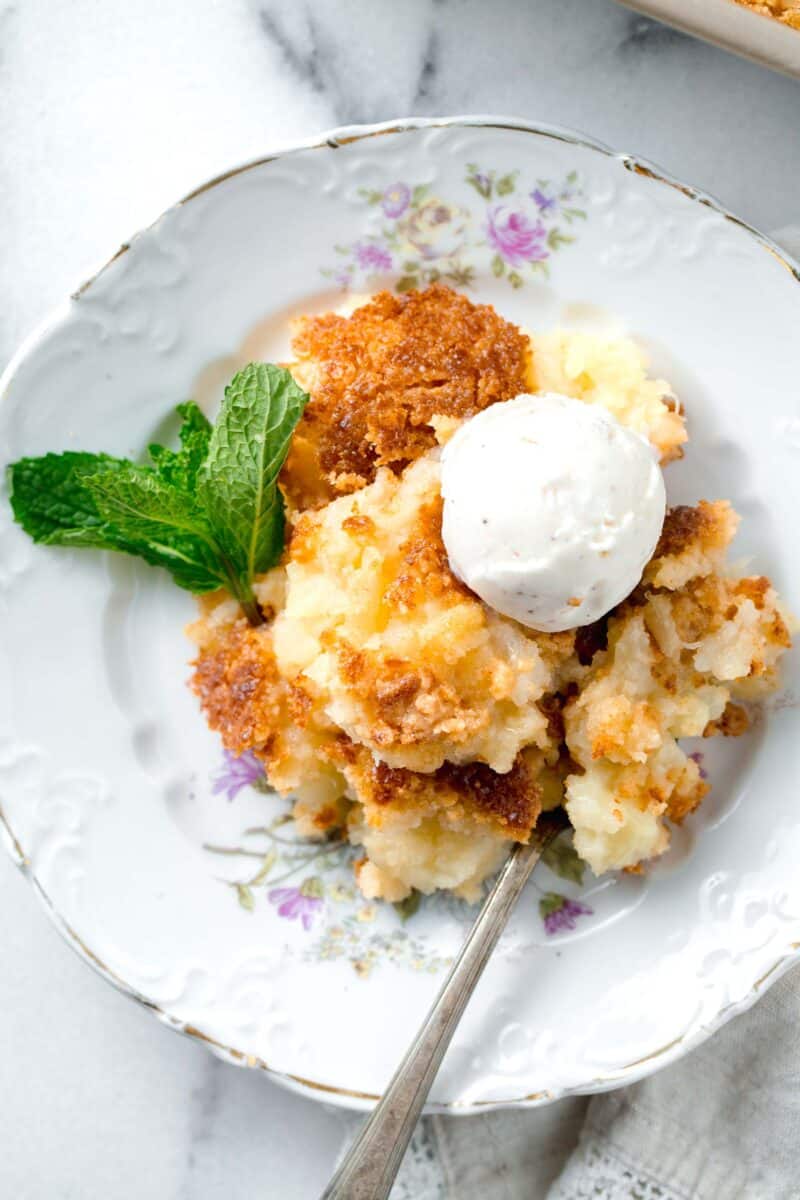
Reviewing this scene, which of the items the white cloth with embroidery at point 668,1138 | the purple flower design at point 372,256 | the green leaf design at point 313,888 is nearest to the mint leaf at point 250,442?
the purple flower design at point 372,256

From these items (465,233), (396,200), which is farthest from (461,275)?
(396,200)

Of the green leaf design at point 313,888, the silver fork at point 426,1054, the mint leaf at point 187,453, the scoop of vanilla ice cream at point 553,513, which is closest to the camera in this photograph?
the scoop of vanilla ice cream at point 553,513

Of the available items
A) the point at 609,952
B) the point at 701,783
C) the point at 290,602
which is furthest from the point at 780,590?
the point at 290,602

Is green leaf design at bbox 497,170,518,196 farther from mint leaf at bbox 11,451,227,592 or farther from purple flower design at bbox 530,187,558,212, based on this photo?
mint leaf at bbox 11,451,227,592

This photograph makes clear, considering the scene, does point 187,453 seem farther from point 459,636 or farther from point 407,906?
point 407,906

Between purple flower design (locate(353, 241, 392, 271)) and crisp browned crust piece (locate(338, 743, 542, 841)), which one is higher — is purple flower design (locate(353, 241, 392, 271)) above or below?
above

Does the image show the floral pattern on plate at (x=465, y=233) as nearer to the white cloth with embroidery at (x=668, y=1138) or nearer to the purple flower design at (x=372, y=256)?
the purple flower design at (x=372, y=256)

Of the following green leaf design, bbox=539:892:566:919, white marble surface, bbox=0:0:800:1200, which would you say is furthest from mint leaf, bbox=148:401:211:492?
green leaf design, bbox=539:892:566:919
